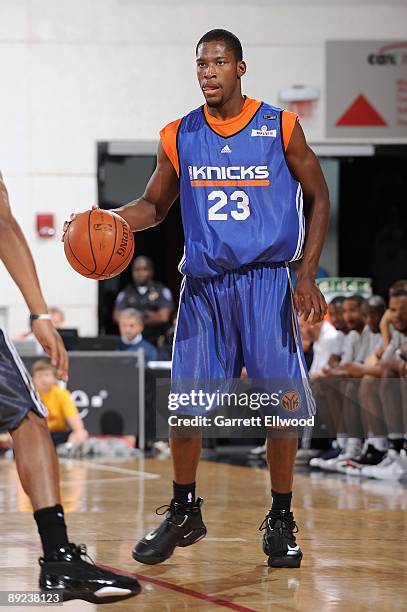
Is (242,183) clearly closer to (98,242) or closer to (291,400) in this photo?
(98,242)

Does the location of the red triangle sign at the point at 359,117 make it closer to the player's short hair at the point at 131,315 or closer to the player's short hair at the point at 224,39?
the player's short hair at the point at 131,315

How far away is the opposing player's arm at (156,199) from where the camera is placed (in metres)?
4.52

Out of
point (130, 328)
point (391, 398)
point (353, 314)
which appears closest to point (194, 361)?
point (391, 398)

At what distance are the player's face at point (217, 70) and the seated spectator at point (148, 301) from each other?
7.22 metres

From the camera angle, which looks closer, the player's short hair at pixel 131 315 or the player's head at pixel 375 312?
the player's head at pixel 375 312

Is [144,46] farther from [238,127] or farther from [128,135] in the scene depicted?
[238,127]

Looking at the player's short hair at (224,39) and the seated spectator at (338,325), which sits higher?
the player's short hair at (224,39)

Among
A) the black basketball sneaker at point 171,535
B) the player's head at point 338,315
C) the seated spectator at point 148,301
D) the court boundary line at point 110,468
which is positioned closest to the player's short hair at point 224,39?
the black basketball sneaker at point 171,535

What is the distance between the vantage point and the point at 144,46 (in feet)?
42.3

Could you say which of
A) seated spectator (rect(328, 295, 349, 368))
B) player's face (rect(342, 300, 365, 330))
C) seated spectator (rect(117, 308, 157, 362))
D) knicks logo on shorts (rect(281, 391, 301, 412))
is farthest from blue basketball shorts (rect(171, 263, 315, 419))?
seated spectator (rect(117, 308, 157, 362))

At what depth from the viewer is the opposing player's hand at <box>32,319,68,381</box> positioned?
10.4 feet

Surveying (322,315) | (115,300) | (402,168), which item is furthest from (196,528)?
(402,168)

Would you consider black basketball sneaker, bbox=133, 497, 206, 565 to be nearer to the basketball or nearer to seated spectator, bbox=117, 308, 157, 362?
the basketball

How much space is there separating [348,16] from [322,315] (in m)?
9.39
